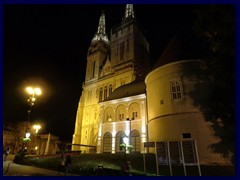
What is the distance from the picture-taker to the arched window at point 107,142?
1159 inches

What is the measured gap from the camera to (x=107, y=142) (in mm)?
30109

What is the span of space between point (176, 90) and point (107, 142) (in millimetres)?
14353

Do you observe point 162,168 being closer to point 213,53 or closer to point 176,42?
point 213,53

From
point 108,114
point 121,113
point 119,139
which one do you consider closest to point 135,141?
point 119,139

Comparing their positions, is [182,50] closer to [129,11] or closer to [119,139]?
[119,139]

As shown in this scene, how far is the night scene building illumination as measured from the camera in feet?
63.4

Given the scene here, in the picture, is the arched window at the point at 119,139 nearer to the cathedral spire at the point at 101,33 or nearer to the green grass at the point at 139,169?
the green grass at the point at 139,169

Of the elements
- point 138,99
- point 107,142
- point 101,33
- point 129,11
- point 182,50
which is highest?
point 129,11

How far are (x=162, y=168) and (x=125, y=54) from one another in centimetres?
3778

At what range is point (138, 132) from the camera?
2880cm

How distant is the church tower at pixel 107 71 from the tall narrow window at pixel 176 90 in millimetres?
24161

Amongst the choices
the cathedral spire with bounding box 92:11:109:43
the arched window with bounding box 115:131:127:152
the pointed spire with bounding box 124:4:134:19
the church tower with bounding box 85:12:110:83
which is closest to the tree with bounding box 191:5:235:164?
the arched window with bounding box 115:131:127:152

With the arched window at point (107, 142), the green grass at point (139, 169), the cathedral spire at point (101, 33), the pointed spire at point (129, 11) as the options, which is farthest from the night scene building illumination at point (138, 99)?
the cathedral spire at point (101, 33)

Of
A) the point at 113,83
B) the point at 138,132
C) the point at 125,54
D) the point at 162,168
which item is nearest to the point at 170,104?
the point at 162,168
